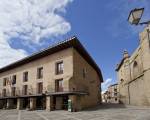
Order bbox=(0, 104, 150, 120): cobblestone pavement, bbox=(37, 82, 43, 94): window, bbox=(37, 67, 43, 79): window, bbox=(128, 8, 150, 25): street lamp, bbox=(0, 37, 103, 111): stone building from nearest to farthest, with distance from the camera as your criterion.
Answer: bbox=(128, 8, 150, 25): street lamp → bbox=(0, 104, 150, 120): cobblestone pavement → bbox=(0, 37, 103, 111): stone building → bbox=(37, 82, 43, 94): window → bbox=(37, 67, 43, 79): window

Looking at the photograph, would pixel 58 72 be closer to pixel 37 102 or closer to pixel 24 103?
pixel 37 102

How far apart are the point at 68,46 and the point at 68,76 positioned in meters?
3.92

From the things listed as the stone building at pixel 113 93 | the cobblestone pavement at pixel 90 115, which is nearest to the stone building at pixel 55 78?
the cobblestone pavement at pixel 90 115

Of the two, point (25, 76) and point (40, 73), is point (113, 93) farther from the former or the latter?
point (40, 73)

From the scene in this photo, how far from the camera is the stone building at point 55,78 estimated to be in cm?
2464

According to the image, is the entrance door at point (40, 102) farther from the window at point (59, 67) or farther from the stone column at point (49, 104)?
the window at point (59, 67)

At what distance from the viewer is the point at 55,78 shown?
26.5m

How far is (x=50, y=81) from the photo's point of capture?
27.1 m

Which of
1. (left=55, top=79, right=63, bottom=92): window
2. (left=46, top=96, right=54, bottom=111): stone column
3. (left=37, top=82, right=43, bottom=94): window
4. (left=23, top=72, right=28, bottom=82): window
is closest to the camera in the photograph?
(left=46, top=96, right=54, bottom=111): stone column

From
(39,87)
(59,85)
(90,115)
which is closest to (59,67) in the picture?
(59,85)

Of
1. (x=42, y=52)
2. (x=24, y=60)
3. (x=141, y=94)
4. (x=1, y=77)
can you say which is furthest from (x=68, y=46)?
(x=1, y=77)

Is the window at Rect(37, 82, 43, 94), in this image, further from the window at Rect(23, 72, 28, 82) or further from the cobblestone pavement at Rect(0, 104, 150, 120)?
the cobblestone pavement at Rect(0, 104, 150, 120)

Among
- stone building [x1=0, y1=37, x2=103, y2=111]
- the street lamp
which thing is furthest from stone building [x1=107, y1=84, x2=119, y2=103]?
the street lamp

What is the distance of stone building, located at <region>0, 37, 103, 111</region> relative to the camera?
24.6 m
